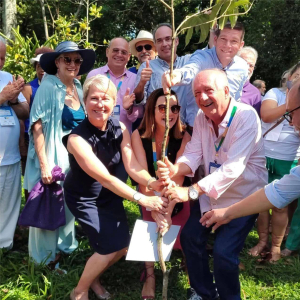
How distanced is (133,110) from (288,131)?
1694mm

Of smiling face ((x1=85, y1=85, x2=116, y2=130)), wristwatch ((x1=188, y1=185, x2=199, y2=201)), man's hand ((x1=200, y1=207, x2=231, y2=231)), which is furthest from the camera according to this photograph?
smiling face ((x1=85, y1=85, x2=116, y2=130))

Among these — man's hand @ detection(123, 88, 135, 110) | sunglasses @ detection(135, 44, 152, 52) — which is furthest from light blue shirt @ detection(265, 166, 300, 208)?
sunglasses @ detection(135, 44, 152, 52)

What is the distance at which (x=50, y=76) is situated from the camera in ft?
12.8

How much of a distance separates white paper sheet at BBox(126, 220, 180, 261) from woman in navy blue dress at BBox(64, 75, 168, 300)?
21 centimetres

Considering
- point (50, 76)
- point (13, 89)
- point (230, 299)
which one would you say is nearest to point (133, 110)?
point (50, 76)

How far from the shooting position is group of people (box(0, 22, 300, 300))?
2.93 metres

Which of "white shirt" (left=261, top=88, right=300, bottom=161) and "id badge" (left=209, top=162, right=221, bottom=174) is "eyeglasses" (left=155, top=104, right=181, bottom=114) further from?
"white shirt" (left=261, top=88, right=300, bottom=161)

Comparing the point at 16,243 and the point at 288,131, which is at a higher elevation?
the point at 288,131

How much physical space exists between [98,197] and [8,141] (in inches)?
49.4

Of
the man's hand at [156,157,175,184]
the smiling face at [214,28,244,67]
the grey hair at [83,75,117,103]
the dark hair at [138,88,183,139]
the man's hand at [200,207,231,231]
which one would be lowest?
the man's hand at [200,207,231,231]

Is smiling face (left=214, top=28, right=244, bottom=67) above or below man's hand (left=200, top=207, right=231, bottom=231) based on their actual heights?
above

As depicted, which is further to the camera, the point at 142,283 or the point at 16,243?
the point at 16,243

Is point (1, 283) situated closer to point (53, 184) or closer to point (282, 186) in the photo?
point (53, 184)

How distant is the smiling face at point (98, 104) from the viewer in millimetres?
3068
